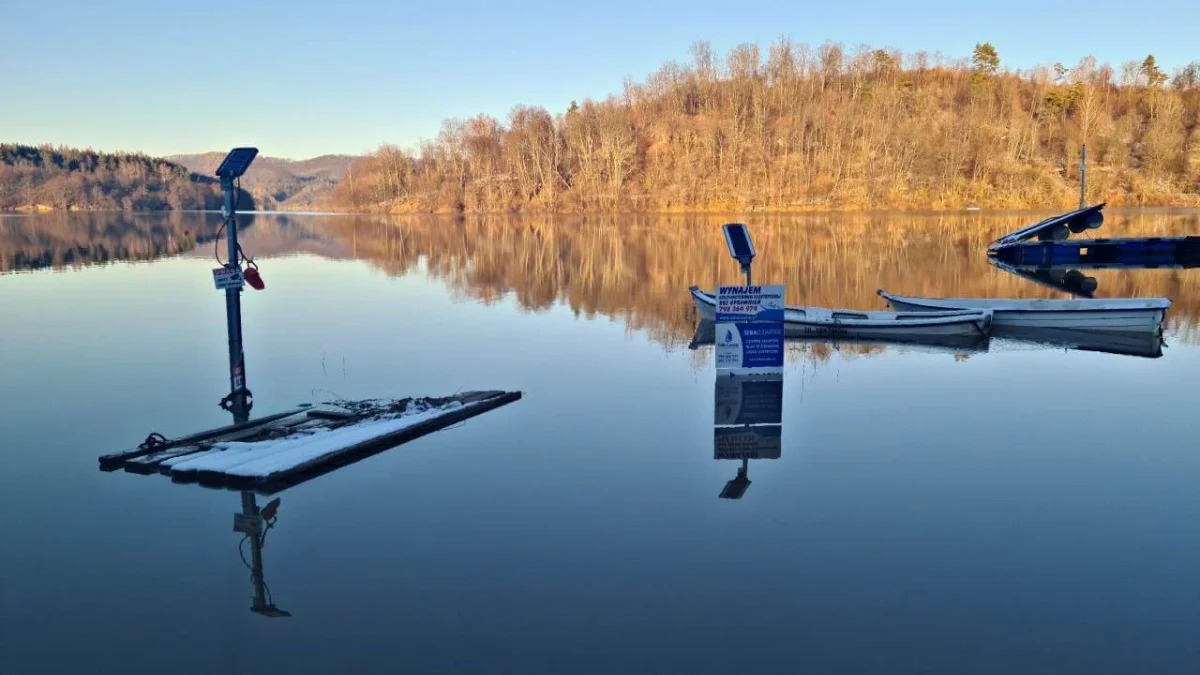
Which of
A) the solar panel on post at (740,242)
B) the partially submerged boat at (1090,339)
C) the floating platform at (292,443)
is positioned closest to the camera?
the floating platform at (292,443)

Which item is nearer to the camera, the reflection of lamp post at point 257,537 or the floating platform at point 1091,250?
the reflection of lamp post at point 257,537

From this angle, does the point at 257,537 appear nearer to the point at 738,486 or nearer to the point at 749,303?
the point at 738,486

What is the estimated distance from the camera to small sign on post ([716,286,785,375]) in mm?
15000

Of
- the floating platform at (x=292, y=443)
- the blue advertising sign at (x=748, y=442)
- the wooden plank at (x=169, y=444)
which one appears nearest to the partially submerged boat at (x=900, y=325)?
the blue advertising sign at (x=748, y=442)

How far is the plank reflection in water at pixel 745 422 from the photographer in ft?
40.3

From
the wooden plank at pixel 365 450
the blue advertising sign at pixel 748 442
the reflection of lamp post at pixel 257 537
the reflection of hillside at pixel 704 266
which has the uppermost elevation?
the reflection of hillside at pixel 704 266

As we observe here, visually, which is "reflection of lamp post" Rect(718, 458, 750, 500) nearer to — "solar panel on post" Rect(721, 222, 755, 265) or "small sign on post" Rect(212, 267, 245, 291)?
"solar panel on post" Rect(721, 222, 755, 265)

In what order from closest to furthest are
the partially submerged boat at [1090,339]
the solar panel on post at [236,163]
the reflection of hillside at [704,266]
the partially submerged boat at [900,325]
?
the solar panel on post at [236,163], the partially submerged boat at [1090,339], the partially submerged boat at [900,325], the reflection of hillside at [704,266]

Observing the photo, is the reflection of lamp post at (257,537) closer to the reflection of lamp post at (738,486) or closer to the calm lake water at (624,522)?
the calm lake water at (624,522)

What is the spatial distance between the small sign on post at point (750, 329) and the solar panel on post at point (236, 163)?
893cm

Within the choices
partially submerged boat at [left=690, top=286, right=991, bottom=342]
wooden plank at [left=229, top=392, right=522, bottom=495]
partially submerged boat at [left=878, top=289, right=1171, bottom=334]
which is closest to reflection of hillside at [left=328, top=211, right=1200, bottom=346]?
partially submerged boat at [left=878, top=289, right=1171, bottom=334]

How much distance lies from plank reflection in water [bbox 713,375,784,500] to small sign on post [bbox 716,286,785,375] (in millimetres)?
349

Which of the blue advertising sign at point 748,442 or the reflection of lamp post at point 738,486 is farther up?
the blue advertising sign at point 748,442

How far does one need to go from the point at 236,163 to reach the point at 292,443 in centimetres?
606
